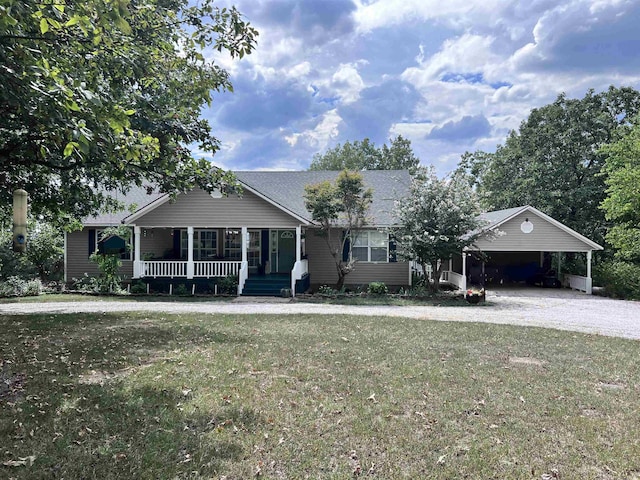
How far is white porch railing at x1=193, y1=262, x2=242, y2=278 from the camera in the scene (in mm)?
16000

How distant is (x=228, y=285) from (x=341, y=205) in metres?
5.47

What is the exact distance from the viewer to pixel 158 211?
16.0 metres

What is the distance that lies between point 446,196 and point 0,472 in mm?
14319

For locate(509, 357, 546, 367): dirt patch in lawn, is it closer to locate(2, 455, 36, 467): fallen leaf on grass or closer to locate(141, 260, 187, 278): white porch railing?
locate(2, 455, 36, 467): fallen leaf on grass

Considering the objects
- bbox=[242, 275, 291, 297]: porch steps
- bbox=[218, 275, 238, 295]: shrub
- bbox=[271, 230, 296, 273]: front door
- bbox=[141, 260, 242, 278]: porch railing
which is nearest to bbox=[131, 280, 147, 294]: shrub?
bbox=[141, 260, 242, 278]: porch railing

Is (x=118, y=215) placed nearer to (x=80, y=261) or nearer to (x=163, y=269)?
(x=80, y=261)

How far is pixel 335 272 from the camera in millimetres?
18141

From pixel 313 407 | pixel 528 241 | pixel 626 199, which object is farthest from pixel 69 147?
pixel 626 199

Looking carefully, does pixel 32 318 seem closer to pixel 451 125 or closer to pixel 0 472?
pixel 0 472

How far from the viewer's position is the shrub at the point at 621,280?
16297 mm

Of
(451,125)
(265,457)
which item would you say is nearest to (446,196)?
(265,457)

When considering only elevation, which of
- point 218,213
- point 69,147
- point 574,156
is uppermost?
point 574,156

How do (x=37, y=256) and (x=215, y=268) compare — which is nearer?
(x=215, y=268)

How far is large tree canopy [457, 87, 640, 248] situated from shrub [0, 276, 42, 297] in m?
25.3
